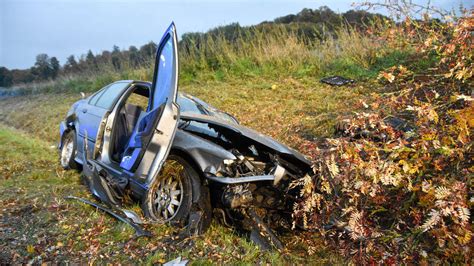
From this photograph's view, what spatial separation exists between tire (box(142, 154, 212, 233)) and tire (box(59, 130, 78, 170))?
280cm

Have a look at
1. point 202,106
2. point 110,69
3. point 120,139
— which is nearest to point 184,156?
point 202,106

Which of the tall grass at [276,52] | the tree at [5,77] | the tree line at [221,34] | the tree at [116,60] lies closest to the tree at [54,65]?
the tree line at [221,34]

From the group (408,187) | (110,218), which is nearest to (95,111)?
(110,218)

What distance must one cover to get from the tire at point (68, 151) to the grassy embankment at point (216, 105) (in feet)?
0.66

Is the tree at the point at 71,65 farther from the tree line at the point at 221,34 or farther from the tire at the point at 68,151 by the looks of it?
the tire at the point at 68,151

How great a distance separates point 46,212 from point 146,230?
1398mm

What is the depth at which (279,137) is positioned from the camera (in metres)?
8.05

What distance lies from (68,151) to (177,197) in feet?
11.2

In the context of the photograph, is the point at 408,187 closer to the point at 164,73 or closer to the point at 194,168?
the point at 194,168

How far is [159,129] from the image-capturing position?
373 cm

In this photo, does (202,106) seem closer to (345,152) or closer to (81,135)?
(81,135)

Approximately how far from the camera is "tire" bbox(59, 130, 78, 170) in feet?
21.4

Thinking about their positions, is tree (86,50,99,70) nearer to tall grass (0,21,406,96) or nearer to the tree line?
the tree line

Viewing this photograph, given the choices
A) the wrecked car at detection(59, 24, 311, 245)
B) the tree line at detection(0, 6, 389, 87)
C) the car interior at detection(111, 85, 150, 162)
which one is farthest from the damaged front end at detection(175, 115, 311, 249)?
the tree line at detection(0, 6, 389, 87)
